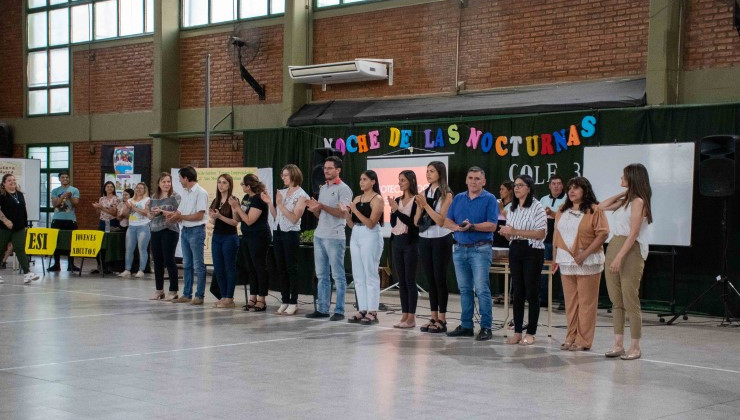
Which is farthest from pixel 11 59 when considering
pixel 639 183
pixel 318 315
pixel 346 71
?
pixel 639 183

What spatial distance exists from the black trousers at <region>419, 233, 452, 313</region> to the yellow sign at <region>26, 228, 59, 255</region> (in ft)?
31.0

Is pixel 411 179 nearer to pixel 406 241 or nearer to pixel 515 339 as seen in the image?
pixel 406 241

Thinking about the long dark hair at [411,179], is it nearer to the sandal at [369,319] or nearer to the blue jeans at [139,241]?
the sandal at [369,319]

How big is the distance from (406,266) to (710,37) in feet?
18.6

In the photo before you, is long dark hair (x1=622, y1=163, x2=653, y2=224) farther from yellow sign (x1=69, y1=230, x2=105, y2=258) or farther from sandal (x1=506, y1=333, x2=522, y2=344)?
yellow sign (x1=69, y1=230, x2=105, y2=258)

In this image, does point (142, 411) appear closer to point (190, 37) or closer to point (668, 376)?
point (668, 376)

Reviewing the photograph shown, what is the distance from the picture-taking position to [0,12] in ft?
76.9

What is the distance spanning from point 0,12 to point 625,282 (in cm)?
1979

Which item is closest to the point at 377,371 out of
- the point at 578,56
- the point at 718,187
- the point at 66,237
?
the point at 718,187

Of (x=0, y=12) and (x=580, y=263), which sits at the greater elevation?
(x=0, y=12)

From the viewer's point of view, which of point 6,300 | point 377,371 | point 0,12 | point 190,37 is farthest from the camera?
point 0,12

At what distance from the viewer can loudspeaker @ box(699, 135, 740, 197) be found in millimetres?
10852

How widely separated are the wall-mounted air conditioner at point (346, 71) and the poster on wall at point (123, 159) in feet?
17.5

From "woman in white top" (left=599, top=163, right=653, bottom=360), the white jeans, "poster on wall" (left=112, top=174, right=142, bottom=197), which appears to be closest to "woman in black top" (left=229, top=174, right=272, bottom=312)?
the white jeans
